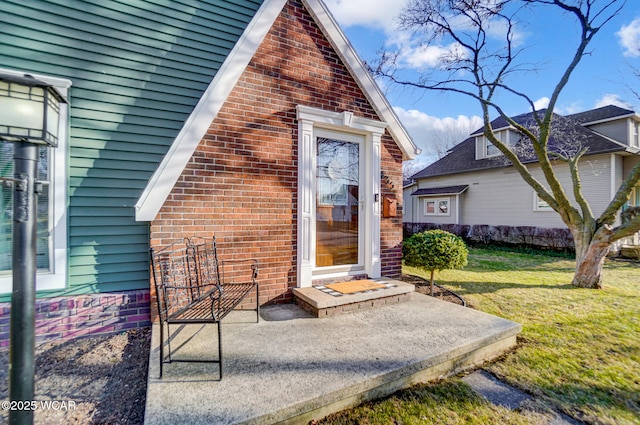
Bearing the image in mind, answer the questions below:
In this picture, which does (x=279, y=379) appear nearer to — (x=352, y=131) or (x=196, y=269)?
(x=196, y=269)

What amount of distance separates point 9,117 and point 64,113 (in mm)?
2522

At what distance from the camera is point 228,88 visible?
3631 mm

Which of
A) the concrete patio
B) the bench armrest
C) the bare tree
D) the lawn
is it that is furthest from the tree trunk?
the bench armrest

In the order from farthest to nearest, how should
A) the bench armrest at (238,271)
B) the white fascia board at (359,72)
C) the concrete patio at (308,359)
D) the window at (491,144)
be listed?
1. the window at (491,144)
2. the white fascia board at (359,72)
3. the bench armrest at (238,271)
4. the concrete patio at (308,359)

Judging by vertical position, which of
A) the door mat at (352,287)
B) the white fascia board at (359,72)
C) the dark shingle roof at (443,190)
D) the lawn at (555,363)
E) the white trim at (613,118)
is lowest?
the lawn at (555,363)

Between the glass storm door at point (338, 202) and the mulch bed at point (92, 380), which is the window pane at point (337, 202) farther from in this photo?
the mulch bed at point (92, 380)

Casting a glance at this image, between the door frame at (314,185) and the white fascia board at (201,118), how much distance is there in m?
0.97

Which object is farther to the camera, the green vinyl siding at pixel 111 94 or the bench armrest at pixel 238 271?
the bench armrest at pixel 238 271

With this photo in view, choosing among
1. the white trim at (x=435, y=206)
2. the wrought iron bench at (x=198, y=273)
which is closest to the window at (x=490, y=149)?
the white trim at (x=435, y=206)

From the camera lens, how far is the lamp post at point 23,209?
1540 mm

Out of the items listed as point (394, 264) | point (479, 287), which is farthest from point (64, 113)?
point (479, 287)

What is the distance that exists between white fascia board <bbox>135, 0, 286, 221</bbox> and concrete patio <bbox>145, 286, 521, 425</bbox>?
1.48 m

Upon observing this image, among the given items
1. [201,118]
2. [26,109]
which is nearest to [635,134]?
[201,118]

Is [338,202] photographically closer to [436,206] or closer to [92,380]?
[92,380]
